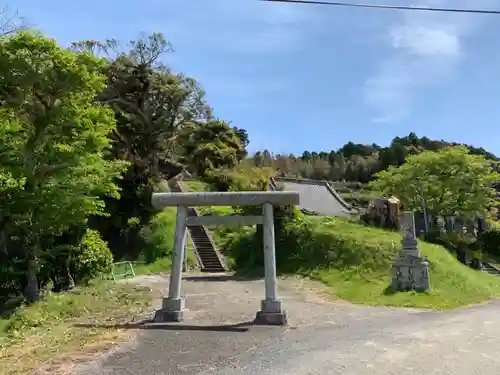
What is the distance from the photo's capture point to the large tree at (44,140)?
1148cm

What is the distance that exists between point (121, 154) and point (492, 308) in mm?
19456

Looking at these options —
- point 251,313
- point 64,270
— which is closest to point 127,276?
point 64,270

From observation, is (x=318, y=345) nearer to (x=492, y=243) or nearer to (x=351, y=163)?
(x=492, y=243)

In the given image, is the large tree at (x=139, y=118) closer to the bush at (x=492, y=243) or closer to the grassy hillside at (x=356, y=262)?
the grassy hillside at (x=356, y=262)

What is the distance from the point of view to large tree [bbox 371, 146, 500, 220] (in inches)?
945

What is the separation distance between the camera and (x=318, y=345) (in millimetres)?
7664

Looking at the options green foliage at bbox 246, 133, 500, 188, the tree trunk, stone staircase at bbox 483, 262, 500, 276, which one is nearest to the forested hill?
green foliage at bbox 246, 133, 500, 188

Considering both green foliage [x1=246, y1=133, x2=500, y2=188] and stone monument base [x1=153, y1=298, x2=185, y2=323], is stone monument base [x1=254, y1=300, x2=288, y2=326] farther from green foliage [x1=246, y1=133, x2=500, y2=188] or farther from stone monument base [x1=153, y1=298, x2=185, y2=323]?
green foliage [x1=246, y1=133, x2=500, y2=188]

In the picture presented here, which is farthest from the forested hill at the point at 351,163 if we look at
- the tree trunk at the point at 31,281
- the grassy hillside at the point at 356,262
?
the tree trunk at the point at 31,281

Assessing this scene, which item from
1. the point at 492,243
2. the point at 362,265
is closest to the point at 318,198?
the point at 492,243

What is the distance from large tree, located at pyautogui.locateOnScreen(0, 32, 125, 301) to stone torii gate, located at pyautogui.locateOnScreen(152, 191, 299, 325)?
10.8ft

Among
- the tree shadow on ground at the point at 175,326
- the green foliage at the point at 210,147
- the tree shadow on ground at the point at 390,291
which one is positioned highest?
the green foliage at the point at 210,147

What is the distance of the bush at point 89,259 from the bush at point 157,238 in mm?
6822

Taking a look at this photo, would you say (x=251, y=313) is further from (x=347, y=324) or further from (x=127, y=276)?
(x=127, y=276)
